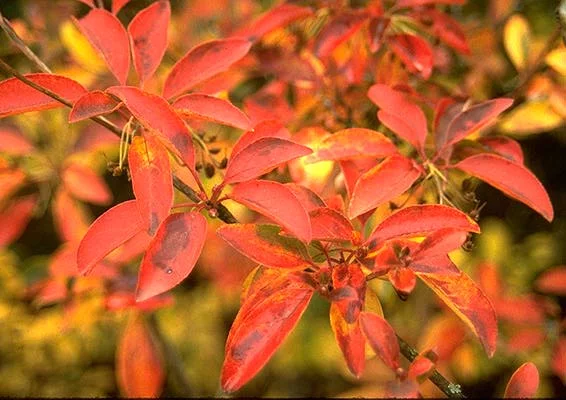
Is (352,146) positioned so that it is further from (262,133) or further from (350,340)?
(350,340)

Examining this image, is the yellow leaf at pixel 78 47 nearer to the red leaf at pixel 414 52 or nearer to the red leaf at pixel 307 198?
the red leaf at pixel 414 52

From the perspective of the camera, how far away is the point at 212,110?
989 mm

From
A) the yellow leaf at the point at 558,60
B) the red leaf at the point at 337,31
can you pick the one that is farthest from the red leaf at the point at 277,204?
the yellow leaf at the point at 558,60

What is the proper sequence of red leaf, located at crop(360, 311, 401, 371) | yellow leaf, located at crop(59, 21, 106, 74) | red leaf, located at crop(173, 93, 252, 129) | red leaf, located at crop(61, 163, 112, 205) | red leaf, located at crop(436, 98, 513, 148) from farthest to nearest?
yellow leaf, located at crop(59, 21, 106, 74) < red leaf, located at crop(61, 163, 112, 205) < red leaf, located at crop(436, 98, 513, 148) < red leaf, located at crop(173, 93, 252, 129) < red leaf, located at crop(360, 311, 401, 371)

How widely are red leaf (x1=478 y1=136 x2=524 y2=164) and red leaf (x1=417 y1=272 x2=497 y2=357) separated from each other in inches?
12.4

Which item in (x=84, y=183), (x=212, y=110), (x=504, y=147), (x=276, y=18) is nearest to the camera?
(x=212, y=110)

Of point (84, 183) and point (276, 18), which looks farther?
point (84, 183)

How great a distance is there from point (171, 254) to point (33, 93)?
280mm

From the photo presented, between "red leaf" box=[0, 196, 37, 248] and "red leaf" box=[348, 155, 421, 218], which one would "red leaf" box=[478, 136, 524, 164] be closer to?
"red leaf" box=[348, 155, 421, 218]

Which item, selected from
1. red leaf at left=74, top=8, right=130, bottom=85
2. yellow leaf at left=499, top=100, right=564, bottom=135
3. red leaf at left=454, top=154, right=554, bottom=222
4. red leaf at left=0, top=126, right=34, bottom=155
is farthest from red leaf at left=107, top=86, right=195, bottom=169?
yellow leaf at left=499, top=100, right=564, bottom=135

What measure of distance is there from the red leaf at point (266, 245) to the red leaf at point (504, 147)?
424 mm

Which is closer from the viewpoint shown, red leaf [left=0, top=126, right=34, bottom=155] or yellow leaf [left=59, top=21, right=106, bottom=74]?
red leaf [left=0, top=126, right=34, bottom=155]

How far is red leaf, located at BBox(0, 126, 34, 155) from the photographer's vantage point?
5.19ft

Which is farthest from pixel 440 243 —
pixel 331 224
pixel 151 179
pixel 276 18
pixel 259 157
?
pixel 276 18
